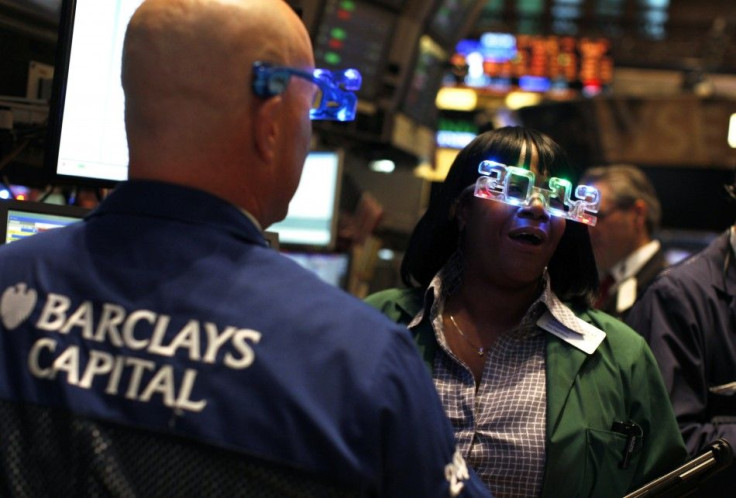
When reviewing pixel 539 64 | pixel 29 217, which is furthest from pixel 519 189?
pixel 539 64

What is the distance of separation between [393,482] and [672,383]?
5.16 ft

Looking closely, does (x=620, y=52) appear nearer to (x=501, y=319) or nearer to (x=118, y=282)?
(x=501, y=319)

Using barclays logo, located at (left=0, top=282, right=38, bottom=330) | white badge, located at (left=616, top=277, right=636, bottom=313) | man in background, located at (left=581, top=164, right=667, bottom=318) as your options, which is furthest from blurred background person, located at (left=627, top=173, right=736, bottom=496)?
man in background, located at (left=581, top=164, right=667, bottom=318)

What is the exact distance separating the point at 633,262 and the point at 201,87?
373cm

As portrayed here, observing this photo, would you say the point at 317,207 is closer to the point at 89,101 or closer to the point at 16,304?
the point at 89,101

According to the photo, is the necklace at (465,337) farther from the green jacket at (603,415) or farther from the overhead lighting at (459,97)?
the overhead lighting at (459,97)

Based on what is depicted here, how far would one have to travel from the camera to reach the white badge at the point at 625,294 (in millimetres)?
4359

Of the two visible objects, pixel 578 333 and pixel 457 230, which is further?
pixel 457 230

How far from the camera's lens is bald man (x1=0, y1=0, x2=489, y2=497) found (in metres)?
1.15

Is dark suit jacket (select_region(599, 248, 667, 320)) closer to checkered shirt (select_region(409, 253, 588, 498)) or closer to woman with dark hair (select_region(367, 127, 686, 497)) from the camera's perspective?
woman with dark hair (select_region(367, 127, 686, 497))

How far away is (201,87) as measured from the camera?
49.0 inches

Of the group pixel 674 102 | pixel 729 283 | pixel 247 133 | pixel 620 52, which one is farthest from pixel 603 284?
pixel 620 52

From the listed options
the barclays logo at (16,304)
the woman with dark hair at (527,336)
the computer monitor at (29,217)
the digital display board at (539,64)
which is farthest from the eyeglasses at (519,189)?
the digital display board at (539,64)

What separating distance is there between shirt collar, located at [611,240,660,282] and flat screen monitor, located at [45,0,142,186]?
3.05m
